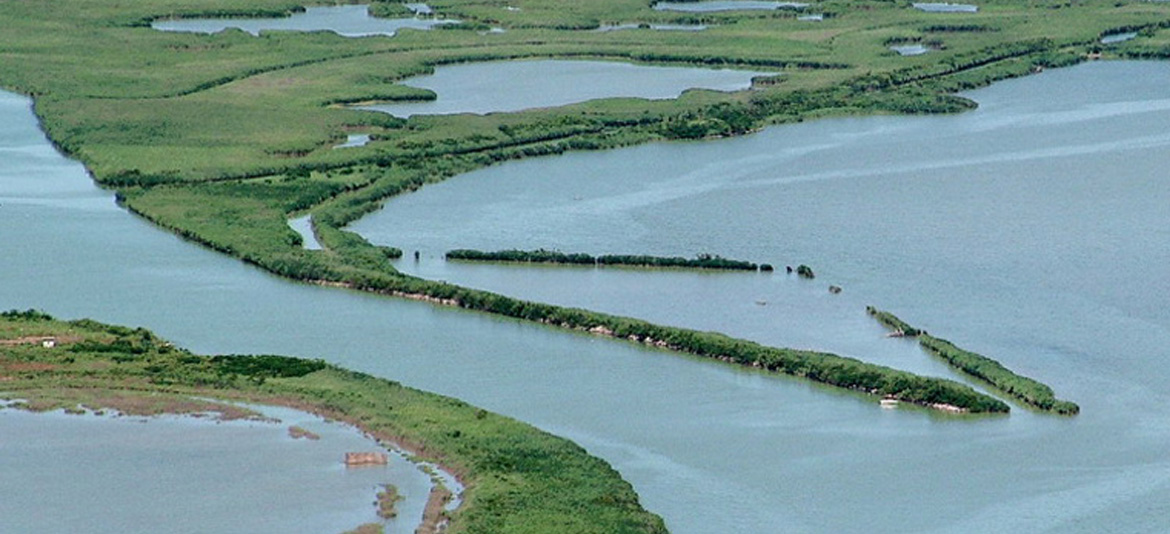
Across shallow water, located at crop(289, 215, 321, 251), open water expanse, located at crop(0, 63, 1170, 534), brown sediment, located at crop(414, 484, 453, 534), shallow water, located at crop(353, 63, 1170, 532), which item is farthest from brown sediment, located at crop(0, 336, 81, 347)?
brown sediment, located at crop(414, 484, 453, 534)

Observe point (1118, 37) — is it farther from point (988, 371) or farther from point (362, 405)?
point (362, 405)

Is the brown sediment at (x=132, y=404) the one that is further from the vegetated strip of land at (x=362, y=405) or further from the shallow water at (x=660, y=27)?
the shallow water at (x=660, y=27)

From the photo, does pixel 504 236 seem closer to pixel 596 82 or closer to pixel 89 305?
pixel 89 305

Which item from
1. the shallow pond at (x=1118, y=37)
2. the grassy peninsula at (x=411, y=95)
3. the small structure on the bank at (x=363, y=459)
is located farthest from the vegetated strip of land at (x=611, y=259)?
the shallow pond at (x=1118, y=37)

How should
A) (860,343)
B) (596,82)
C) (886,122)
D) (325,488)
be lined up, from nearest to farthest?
(325,488) → (860,343) → (886,122) → (596,82)

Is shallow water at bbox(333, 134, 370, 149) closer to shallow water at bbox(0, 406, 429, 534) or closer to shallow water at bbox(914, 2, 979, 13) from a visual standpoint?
shallow water at bbox(0, 406, 429, 534)

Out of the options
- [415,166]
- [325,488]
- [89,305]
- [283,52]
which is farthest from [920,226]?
[283,52]

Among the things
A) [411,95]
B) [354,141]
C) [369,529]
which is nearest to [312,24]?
[411,95]
